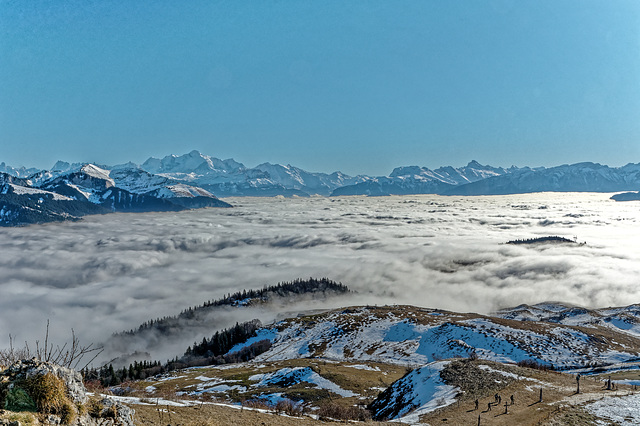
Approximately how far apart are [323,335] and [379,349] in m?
35.5

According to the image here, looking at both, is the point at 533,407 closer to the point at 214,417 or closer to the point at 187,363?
the point at 214,417

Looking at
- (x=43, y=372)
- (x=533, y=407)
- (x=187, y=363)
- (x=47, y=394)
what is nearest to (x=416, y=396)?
(x=533, y=407)

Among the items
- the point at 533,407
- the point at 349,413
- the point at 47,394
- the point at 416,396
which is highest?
the point at 47,394

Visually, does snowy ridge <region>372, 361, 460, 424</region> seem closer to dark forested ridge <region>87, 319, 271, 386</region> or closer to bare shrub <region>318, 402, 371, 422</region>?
bare shrub <region>318, 402, 371, 422</region>

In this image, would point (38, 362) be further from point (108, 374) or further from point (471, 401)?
point (108, 374)

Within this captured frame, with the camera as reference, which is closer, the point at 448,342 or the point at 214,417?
the point at 214,417

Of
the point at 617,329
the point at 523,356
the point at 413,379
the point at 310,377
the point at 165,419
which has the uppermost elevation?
the point at 165,419

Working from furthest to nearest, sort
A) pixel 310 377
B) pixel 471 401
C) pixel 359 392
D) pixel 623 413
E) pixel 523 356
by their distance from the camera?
1. pixel 523 356
2. pixel 310 377
3. pixel 359 392
4. pixel 471 401
5. pixel 623 413

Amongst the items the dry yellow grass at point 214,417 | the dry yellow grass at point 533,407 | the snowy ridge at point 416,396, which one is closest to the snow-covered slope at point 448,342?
the snowy ridge at point 416,396

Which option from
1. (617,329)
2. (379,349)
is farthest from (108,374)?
(617,329)

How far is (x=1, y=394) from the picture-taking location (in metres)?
13.5

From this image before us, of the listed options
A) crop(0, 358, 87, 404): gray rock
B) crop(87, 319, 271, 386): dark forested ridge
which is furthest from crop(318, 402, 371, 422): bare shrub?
crop(87, 319, 271, 386): dark forested ridge

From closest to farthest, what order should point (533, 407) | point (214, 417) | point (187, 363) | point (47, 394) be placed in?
point (47, 394) < point (214, 417) < point (533, 407) < point (187, 363)

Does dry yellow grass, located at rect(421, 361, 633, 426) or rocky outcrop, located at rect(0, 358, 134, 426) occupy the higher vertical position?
rocky outcrop, located at rect(0, 358, 134, 426)
